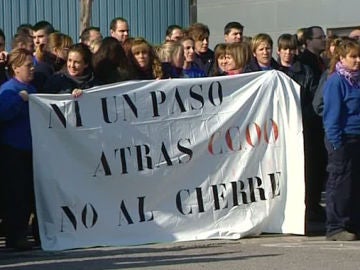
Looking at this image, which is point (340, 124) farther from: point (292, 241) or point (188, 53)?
point (188, 53)

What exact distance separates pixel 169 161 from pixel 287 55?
6.67ft

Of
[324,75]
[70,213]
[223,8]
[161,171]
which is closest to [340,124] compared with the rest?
[324,75]

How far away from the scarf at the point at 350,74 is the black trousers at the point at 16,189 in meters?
2.89

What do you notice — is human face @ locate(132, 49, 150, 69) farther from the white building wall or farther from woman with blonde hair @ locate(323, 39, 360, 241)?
the white building wall

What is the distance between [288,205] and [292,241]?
1.55ft

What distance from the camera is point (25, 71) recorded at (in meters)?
10.4

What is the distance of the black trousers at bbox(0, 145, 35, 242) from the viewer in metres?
10.4

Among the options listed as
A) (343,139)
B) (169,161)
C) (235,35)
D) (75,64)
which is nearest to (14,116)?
(75,64)

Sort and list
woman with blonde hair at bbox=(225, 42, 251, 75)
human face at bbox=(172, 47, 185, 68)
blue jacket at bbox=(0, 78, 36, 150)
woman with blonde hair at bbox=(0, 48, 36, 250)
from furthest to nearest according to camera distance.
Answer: human face at bbox=(172, 47, 185, 68)
woman with blonde hair at bbox=(225, 42, 251, 75)
woman with blonde hair at bbox=(0, 48, 36, 250)
blue jacket at bbox=(0, 78, 36, 150)

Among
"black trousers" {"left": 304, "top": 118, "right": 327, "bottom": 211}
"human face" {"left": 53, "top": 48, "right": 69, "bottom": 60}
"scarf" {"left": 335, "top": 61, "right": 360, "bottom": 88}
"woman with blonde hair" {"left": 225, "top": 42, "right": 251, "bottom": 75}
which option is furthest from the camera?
"black trousers" {"left": 304, "top": 118, "right": 327, "bottom": 211}

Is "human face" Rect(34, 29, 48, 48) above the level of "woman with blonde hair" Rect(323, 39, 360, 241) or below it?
above

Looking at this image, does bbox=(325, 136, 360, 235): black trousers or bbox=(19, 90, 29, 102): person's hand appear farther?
bbox=(325, 136, 360, 235): black trousers

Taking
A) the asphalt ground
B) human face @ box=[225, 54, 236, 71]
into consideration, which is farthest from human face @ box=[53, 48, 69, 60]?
the asphalt ground

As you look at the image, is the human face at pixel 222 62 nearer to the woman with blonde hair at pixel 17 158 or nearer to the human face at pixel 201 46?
the human face at pixel 201 46
